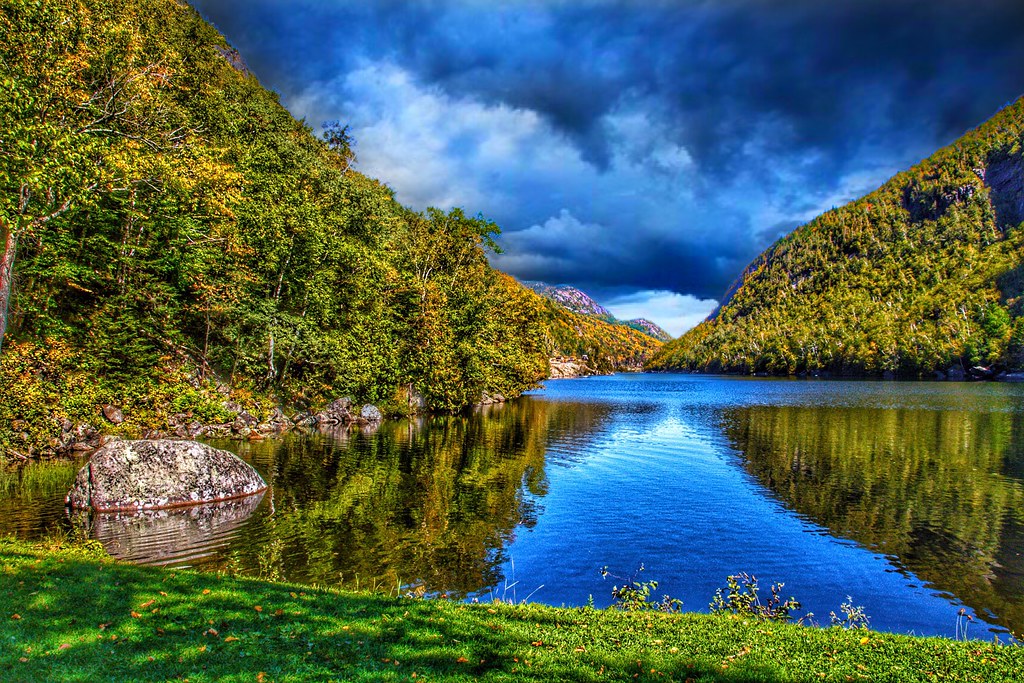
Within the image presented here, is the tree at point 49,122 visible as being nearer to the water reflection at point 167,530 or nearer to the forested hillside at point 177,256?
the forested hillside at point 177,256

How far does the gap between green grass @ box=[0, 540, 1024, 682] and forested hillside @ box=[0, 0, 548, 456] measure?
46.3ft

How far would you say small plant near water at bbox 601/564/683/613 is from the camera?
41.2ft

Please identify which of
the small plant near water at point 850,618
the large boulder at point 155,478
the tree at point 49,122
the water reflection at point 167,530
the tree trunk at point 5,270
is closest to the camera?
the small plant near water at point 850,618

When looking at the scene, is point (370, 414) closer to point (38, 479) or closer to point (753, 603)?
point (38, 479)

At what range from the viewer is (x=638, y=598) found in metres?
13.3

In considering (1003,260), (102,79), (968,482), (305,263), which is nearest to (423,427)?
(305,263)

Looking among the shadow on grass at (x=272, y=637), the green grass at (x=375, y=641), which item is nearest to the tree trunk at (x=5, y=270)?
the shadow on grass at (x=272, y=637)

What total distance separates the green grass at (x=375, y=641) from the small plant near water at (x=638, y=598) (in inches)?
78.5

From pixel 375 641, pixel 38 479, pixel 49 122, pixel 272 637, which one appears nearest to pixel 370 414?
pixel 38 479

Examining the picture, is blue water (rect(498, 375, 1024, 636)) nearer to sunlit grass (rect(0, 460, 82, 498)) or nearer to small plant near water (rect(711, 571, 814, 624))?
small plant near water (rect(711, 571, 814, 624))

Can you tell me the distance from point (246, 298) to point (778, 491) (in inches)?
1305

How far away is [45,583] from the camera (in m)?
9.49

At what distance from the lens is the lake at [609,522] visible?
1487 cm

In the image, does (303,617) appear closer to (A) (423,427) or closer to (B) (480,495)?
(B) (480,495)
